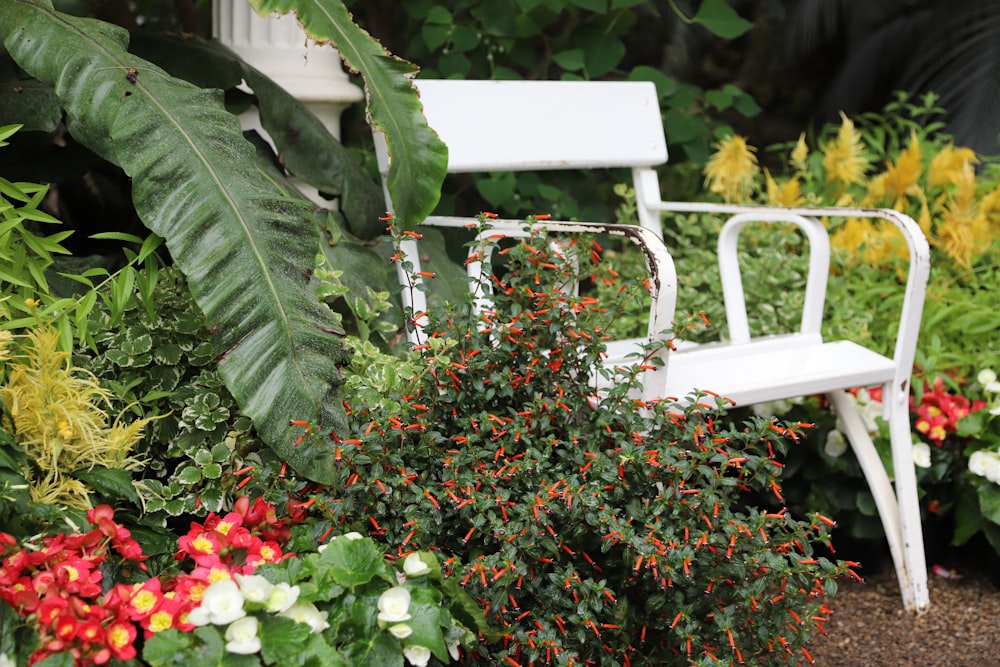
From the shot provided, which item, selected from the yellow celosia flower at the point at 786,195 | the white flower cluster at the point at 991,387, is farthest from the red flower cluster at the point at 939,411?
the yellow celosia flower at the point at 786,195

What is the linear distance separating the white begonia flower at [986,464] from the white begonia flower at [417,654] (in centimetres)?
161

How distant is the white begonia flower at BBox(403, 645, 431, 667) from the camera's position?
4.60 feet

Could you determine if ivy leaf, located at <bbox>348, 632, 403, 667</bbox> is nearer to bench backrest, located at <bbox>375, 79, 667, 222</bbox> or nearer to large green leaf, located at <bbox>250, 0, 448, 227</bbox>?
large green leaf, located at <bbox>250, 0, 448, 227</bbox>

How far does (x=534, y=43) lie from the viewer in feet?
12.7

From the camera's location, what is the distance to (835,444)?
96.8 inches

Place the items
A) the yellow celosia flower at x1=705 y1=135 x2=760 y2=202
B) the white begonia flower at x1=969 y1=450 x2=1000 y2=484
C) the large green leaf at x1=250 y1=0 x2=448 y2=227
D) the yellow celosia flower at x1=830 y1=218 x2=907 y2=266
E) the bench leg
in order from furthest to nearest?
1. the yellow celosia flower at x1=705 y1=135 x2=760 y2=202
2. the yellow celosia flower at x1=830 y1=218 x2=907 y2=266
3. the white begonia flower at x1=969 y1=450 x2=1000 y2=484
4. the bench leg
5. the large green leaf at x1=250 y1=0 x2=448 y2=227

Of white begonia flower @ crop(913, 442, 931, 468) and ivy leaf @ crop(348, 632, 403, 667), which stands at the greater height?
ivy leaf @ crop(348, 632, 403, 667)

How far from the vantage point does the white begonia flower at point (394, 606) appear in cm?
137

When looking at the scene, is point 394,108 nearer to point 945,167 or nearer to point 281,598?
point 281,598

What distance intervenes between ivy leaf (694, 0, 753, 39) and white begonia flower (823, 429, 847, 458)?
1.37 meters

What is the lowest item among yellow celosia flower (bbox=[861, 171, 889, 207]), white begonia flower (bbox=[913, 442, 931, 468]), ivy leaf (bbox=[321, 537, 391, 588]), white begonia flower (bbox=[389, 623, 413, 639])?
white begonia flower (bbox=[913, 442, 931, 468])

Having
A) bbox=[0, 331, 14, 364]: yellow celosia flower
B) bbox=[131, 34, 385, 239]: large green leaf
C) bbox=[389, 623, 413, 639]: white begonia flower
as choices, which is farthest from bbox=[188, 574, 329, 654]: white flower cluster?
bbox=[131, 34, 385, 239]: large green leaf

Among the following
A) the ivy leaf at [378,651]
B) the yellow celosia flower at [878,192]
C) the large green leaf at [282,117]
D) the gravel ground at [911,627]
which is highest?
the large green leaf at [282,117]

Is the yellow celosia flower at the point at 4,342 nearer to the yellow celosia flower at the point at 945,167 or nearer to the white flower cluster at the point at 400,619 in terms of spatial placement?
the white flower cluster at the point at 400,619
